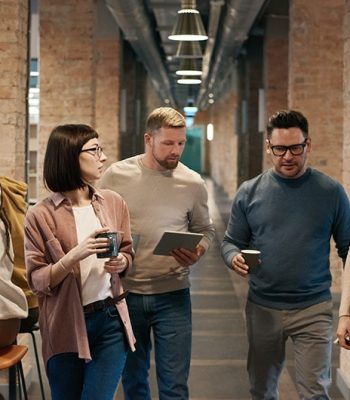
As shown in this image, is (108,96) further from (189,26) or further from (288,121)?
(288,121)

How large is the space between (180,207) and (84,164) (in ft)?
2.95

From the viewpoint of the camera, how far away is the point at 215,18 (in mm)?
13125

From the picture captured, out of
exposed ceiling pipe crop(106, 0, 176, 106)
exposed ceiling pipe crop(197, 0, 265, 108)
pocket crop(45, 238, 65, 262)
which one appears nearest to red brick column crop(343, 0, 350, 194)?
pocket crop(45, 238, 65, 262)

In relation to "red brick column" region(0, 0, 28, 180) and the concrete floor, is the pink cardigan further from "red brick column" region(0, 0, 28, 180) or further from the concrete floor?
the concrete floor

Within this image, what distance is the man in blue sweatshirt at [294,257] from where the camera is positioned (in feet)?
12.8

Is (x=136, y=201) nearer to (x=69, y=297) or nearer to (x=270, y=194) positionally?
(x=270, y=194)

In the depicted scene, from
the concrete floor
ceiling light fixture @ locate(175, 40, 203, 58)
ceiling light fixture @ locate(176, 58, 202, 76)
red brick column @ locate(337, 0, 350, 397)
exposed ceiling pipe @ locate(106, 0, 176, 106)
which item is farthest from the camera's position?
ceiling light fixture @ locate(176, 58, 202, 76)

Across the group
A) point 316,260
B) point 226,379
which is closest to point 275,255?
point 316,260

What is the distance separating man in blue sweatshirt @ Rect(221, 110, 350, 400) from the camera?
3.89m

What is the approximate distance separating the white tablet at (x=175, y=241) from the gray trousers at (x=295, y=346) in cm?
47

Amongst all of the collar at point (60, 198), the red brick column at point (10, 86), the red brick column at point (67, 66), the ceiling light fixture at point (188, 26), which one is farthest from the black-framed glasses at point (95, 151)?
the red brick column at point (67, 66)

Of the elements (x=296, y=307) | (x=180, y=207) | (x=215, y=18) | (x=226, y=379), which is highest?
(x=215, y=18)

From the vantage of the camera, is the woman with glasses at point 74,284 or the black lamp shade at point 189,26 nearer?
the woman with glasses at point 74,284

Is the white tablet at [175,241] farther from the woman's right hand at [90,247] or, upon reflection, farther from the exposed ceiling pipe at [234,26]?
the exposed ceiling pipe at [234,26]
